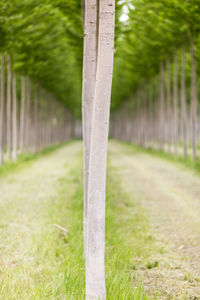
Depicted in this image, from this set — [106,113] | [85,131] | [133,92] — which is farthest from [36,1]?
[133,92]

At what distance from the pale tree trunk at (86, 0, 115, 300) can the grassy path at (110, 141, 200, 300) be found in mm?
838

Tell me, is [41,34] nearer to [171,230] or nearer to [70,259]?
[171,230]

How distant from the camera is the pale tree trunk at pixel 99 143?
305 cm

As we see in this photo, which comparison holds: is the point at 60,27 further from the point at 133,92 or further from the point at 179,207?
the point at 133,92

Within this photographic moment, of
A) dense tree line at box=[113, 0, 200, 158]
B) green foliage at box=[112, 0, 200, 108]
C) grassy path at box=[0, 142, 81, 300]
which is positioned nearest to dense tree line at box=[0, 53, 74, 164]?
green foliage at box=[112, 0, 200, 108]

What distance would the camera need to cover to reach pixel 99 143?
9.98ft

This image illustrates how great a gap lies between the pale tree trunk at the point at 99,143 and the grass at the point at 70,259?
0.51 m

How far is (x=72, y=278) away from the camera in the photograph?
366 cm

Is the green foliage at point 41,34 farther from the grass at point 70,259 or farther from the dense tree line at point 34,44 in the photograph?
the grass at point 70,259

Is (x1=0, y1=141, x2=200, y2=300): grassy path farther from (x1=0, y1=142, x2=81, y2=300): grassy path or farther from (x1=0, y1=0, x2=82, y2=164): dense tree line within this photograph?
(x1=0, y1=0, x2=82, y2=164): dense tree line

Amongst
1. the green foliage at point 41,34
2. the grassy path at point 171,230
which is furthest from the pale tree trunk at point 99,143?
the green foliage at point 41,34

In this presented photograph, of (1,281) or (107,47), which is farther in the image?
(1,281)

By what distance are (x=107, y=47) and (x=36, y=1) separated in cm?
811

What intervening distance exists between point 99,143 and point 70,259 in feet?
6.11
